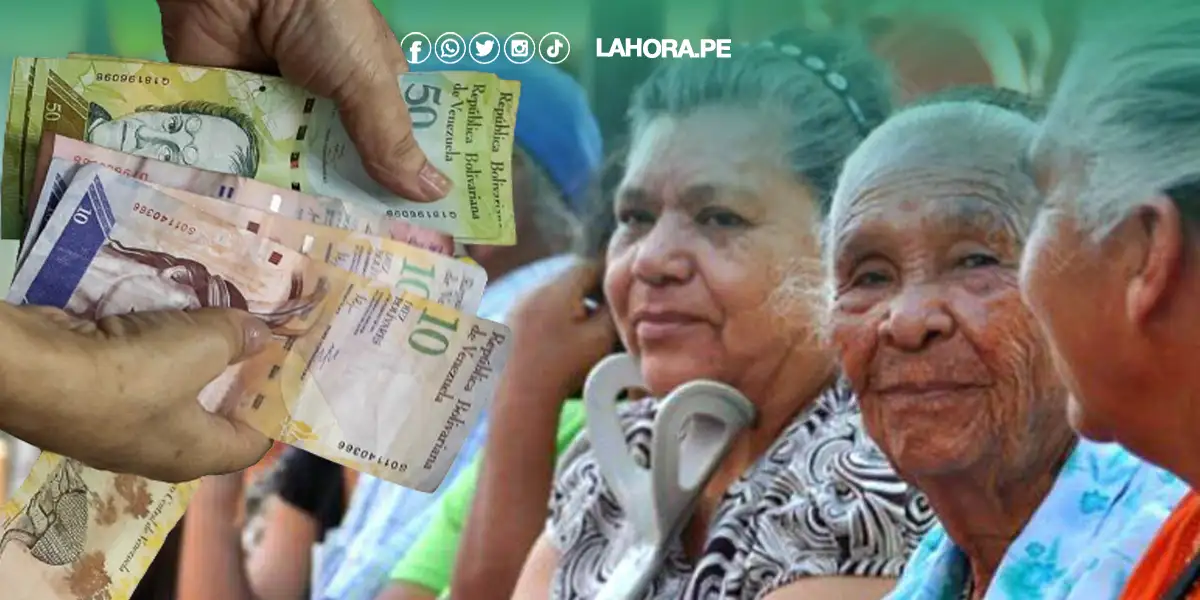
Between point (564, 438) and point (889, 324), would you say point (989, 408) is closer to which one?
point (889, 324)

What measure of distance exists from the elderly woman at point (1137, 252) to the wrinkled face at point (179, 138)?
0.72 m

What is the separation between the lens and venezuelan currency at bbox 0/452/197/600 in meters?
1.36

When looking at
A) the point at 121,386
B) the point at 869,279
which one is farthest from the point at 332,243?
the point at 869,279

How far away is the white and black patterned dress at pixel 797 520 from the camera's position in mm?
1329

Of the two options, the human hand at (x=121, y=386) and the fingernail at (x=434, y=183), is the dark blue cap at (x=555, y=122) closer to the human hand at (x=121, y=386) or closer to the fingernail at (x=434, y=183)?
the fingernail at (x=434, y=183)

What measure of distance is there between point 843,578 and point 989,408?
0.70 ft

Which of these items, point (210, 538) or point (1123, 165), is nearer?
point (1123, 165)

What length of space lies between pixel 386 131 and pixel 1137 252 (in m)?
0.64

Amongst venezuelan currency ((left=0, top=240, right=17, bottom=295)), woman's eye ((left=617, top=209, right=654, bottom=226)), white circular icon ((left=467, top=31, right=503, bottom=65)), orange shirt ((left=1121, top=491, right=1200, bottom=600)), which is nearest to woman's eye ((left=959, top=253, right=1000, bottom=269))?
orange shirt ((left=1121, top=491, right=1200, bottom=600))

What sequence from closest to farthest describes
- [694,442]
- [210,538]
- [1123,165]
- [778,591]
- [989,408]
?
[1123,165] → [989,408] → [778,591] → [694,442] → [210,538]

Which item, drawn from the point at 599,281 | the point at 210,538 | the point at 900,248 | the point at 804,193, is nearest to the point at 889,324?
the point at 900,248

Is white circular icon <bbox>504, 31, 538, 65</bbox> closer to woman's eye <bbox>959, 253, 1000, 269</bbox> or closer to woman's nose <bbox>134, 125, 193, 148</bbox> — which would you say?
woman's nose <bbox>134, 125, 193, 148</bbox>

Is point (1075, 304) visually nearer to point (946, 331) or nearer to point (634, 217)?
point (946, 331)

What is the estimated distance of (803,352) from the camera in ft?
4.62
